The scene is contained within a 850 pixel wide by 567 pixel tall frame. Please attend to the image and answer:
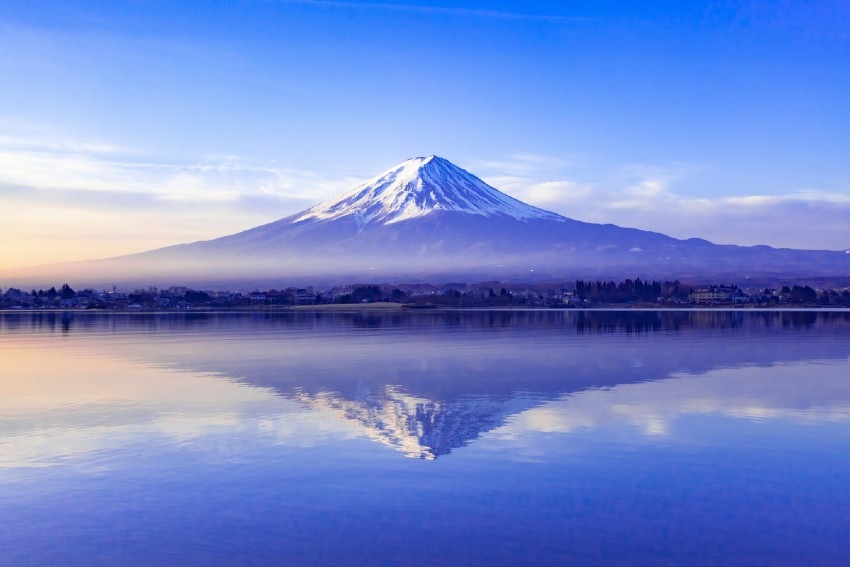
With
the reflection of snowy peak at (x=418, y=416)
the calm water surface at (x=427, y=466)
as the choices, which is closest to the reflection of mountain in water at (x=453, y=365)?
the reflection of snowy peak at (x=418, y=416)

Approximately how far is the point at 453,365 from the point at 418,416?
36.0 feet

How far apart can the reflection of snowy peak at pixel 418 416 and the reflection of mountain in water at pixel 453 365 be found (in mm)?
21

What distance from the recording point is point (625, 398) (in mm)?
20078

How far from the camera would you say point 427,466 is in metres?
13.1

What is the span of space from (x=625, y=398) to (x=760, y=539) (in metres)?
10.5

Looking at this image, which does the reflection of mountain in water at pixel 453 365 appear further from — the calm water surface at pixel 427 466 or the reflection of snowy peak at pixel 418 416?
the calm water surface at pixel 427 466

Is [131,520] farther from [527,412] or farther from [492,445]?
[527,412]

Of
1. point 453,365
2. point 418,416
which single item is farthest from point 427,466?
point 453,365

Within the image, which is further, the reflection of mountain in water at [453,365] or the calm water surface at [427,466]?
the reflection of mountain in water at [453,365]

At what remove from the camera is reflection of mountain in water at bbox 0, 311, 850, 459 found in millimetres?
17891

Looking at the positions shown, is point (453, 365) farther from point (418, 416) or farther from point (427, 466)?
point (427, 466)

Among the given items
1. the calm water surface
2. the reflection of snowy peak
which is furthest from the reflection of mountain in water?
the calm water surface

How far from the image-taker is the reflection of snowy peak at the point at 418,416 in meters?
15.0

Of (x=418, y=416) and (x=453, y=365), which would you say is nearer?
(x=418, y=416)
